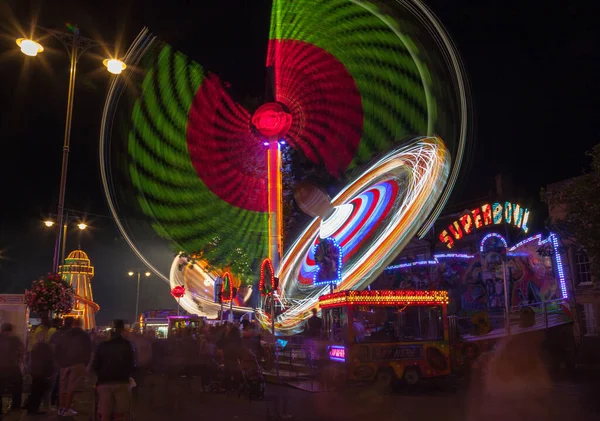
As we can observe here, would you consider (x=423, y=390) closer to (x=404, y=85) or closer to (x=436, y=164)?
(x=436, y=164)

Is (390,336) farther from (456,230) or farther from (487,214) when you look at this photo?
(456,230)

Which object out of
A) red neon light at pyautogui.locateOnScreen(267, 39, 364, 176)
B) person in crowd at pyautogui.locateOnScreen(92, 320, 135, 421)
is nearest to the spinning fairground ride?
red neon light at pyautogui.locateOnScreen(267, 39, 364, 176)

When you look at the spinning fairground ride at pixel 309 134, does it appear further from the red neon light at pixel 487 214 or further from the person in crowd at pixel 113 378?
the person in crowd at pixel 113 378

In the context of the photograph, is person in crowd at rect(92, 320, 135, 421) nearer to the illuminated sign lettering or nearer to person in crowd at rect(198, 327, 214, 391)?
person in crowd at rect(198, 327, 214, 391)

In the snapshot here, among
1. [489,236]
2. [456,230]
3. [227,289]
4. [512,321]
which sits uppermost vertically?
[456,230]

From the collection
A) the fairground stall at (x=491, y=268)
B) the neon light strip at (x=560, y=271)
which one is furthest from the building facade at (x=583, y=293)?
the fairground stall at (x=491, y=268)

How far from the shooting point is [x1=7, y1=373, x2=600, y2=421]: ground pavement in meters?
9.70

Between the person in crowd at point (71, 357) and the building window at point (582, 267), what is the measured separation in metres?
22.4

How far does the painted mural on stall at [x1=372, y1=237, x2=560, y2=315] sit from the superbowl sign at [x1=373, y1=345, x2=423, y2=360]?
1077 centimetres

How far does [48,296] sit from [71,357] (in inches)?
248

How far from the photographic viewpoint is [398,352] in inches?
510

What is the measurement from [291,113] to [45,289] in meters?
13.2

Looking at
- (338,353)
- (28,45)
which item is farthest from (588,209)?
(28,45)

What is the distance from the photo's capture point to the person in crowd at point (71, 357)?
8.89 m
